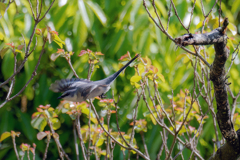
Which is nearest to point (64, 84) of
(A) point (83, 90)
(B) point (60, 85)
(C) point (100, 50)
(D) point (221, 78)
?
(B) point (60, 85)

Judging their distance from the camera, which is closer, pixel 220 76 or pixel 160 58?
pixel 220 76

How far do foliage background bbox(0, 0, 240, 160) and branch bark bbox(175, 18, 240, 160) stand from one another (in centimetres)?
135

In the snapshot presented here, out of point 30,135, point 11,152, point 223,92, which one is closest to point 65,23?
point 30,135

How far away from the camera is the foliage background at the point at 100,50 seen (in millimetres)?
2441

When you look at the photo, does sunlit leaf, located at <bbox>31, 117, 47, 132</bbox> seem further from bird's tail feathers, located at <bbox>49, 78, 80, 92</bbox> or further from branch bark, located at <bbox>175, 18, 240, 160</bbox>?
branch bark, located at <bbox>175, 18, 240, 160</bbox>

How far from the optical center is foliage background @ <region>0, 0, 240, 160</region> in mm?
2441

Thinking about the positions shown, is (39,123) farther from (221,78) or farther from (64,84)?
(221,78)

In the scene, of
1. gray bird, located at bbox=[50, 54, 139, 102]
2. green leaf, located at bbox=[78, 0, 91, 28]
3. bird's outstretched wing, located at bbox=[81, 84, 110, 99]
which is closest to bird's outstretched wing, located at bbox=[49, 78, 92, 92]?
gray bird, located at bbox=[50, 54, 139, 102]

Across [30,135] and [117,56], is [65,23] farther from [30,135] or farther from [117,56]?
[30,135]

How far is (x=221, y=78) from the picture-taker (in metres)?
0.89

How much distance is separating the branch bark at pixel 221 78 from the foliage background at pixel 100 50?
53.2 inches

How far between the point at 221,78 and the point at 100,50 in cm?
175

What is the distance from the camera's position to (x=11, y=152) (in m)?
2.64

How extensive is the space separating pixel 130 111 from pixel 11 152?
4.09 ft
